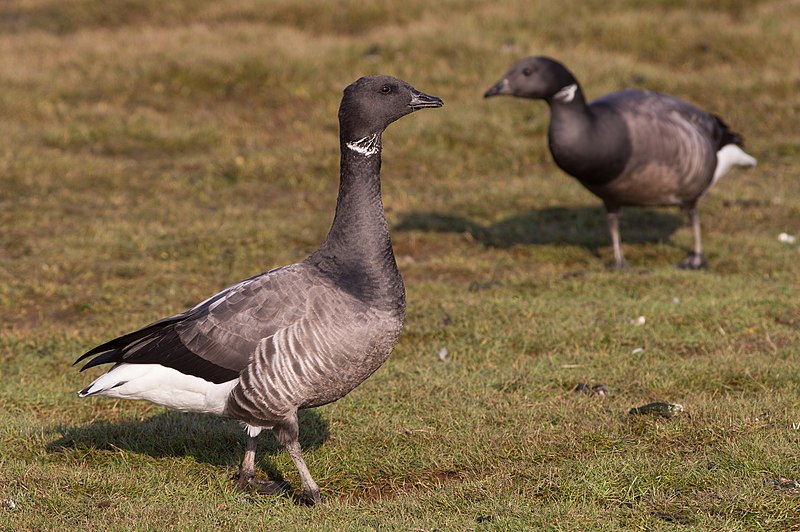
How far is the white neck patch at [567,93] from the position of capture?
12.1m

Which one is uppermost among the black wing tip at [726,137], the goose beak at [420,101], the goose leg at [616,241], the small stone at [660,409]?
the goose beak at [420,101]

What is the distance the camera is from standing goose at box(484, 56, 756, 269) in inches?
475

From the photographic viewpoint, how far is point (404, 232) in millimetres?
14328

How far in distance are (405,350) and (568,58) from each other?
43.8 ft

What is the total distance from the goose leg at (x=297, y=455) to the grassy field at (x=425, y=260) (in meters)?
0.12

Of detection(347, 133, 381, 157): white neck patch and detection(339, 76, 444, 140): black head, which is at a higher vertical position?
detection(339, 76, 444, 140): black head

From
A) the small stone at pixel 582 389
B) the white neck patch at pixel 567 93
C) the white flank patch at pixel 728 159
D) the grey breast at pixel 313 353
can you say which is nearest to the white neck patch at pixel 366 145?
the grey breast at pixel 313 353

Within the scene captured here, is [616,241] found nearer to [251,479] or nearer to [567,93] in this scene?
[567,93]

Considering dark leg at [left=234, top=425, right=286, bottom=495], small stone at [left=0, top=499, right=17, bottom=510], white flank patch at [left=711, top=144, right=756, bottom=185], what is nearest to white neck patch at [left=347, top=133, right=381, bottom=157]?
dark leg at [left=234, top=425, right=286, bottom=495]

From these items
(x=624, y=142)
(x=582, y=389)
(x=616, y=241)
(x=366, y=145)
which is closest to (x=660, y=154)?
(x=624, y=142)

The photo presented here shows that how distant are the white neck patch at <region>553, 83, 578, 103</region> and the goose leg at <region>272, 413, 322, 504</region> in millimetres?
7018

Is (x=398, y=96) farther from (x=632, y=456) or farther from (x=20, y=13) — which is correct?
(x=20, y=13)

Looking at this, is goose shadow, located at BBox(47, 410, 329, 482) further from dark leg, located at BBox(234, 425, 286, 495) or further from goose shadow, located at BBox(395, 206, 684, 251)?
goose shadow, located at BBox(395, 206, 684, 251)

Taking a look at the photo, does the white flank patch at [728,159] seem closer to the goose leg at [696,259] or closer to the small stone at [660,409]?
the goose leg at [696,259]
